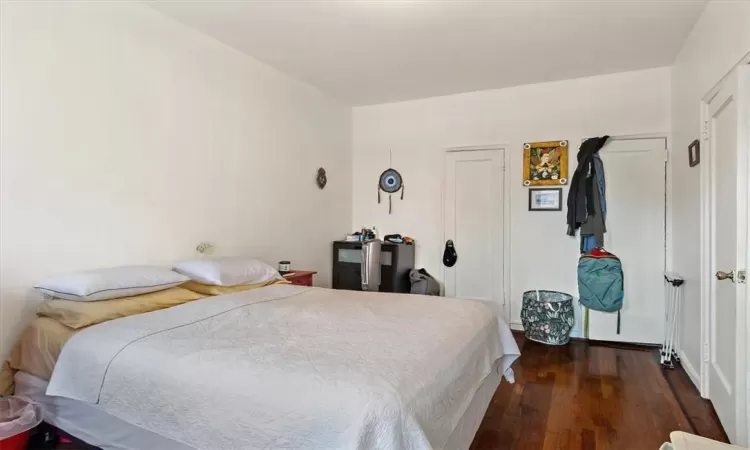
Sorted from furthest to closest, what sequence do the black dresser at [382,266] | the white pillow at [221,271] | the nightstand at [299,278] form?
the black dresser at [382,266]
the nightstand at [299,278]
the white pillow at [221,271]

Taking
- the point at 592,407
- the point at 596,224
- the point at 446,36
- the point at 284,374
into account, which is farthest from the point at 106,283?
the point at 596,224

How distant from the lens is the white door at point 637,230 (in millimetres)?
4000

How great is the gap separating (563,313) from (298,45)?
3453 millimetres

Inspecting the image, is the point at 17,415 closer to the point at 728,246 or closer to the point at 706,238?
the point at 728,246

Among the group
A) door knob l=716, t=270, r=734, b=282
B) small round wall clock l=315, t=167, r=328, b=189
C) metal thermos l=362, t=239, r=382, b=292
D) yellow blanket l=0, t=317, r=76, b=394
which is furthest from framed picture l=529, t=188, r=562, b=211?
yellow blanket l=0, t=317, r=76, b=394

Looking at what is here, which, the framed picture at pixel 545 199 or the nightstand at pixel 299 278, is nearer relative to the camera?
the nightstand at pixel 299 278

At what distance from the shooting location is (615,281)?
3.97 meters

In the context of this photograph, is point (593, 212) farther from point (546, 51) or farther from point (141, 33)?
point (141, 33)

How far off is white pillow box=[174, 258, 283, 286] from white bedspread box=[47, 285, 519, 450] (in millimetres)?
440

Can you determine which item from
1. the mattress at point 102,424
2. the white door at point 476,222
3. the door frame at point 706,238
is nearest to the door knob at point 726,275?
the door frame at point 706,238

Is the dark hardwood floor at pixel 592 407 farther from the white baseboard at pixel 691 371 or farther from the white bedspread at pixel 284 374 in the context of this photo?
the white bedspread at pixel 284 374

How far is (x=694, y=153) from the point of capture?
3.06m

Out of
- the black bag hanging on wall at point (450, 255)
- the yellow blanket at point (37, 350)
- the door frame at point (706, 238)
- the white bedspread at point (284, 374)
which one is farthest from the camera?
the black bag hanging on wall at point (450, 255)

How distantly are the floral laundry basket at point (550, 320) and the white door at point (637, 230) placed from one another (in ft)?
1.32
